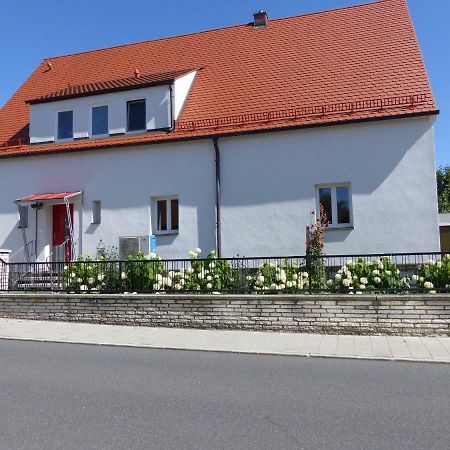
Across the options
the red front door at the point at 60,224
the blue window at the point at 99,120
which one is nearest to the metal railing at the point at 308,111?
the blue window at the point at 99,120

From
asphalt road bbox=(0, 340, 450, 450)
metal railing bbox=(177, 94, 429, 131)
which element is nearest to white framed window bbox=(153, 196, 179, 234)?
metal railing bbox=(177, 94, 429, 131)

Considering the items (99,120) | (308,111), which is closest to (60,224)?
(99,120)

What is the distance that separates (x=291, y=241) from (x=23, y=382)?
29.9 ft

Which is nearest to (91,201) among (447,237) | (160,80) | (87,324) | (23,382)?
(160,80)

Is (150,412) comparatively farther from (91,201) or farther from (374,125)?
(91,201)

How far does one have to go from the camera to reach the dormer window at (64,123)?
57.4 feet

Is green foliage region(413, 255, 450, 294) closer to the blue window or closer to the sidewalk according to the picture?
the sidewalk

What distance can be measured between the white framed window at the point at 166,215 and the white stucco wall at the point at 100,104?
2317 mm

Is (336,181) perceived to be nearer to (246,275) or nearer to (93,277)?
(246,275)

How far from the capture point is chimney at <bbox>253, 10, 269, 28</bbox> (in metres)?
19.9

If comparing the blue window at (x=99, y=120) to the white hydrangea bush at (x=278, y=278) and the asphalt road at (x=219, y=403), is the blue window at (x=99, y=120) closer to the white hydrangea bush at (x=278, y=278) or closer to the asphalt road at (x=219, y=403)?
the white hydrangea bush at (x=278, y=278)

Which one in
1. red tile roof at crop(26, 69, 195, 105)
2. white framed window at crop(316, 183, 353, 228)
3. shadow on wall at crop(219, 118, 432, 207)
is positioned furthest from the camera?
red tile roof at crop(26, 69, 195, 105)

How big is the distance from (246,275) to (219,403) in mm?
5514

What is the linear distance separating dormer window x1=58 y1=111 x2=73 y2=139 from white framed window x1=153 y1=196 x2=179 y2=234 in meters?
4.21
